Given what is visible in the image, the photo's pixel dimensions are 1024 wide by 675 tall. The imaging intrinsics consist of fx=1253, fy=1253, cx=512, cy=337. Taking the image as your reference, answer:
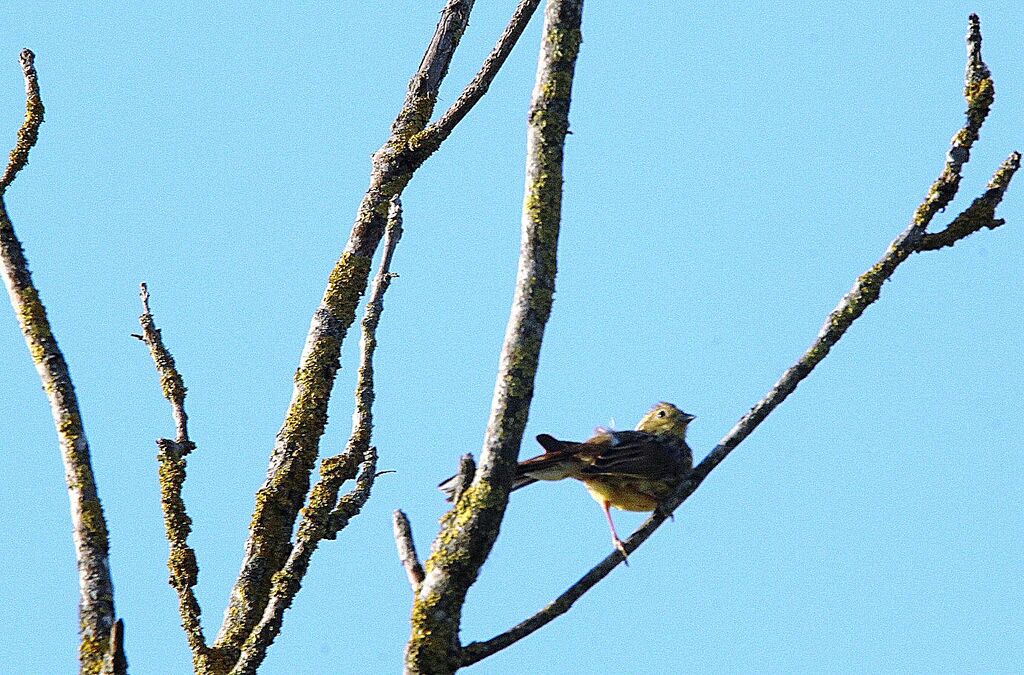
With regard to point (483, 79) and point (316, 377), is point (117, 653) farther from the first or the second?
point (483, 79)

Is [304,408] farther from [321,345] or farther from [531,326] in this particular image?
[531,326]

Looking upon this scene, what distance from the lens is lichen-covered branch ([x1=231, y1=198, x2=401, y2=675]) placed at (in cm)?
388

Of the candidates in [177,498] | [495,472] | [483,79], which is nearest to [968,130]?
[483,79]

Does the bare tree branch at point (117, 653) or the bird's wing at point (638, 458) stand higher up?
the bird's wing at point (638, 458)

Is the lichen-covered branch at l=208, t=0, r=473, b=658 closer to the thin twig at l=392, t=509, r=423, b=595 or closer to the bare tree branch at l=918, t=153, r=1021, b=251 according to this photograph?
the thin twig at l=392, t=509, r=423, b=595

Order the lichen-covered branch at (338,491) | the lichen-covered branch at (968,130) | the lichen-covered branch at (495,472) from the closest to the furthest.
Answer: the lichen-covered branch at (495,472), the lichen-covered branch at (338,491), the lichen-covered branch at (968,130)

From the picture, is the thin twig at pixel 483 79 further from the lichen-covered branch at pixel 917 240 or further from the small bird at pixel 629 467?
the small bird at pixel 629 467

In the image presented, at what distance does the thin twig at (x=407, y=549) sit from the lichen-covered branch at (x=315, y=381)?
50cm

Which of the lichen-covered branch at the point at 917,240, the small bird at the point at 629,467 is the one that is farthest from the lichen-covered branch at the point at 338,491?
the small bird at the point at 629,467

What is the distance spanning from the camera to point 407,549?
4023mm

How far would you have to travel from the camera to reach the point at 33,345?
4.42 meters

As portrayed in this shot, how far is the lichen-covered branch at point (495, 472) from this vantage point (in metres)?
3.54

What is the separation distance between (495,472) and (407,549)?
0.64 meters

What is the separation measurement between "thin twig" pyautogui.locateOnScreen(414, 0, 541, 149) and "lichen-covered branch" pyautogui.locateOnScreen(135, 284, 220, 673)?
134cm
